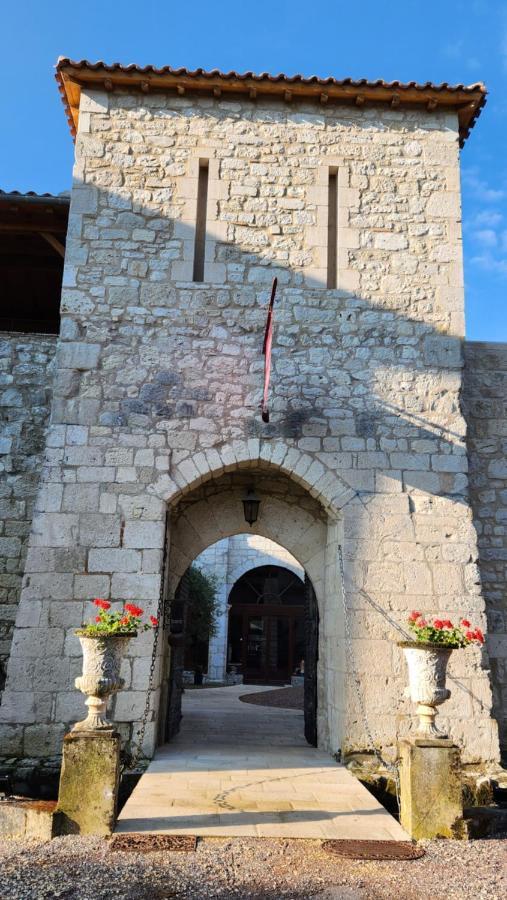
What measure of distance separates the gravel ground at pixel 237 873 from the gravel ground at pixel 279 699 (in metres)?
7.55

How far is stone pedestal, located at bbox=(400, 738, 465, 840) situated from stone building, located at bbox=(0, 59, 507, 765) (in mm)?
1459

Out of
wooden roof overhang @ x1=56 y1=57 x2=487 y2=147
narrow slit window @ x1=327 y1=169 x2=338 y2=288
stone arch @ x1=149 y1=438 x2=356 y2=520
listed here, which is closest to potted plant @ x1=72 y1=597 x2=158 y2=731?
stone arch @ x1=149 y1=438 x2=356 y2=520

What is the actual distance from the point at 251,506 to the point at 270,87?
4.28 m

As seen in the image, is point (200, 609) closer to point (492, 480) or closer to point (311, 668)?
point (311, 668)

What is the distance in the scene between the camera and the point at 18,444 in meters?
6.77

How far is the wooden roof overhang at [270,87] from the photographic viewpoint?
22.2 ft

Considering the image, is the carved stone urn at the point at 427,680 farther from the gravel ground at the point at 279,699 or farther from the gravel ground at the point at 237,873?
the gravel ground at the point at 279,699

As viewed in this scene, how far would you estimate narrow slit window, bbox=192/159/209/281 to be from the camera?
674 centimetres

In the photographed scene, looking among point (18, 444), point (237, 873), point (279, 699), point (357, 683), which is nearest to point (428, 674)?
point (357, 683)

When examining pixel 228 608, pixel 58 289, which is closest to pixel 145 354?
pixel 58 289

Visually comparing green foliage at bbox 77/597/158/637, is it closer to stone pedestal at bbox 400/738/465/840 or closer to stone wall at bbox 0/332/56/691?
stone pedestal at bbox 400/738/465/840

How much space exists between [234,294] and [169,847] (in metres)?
4.69

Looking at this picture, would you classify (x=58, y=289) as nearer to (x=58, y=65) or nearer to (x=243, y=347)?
(x=58, y=65)

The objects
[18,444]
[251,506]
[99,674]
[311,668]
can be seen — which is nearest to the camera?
[99,674]
